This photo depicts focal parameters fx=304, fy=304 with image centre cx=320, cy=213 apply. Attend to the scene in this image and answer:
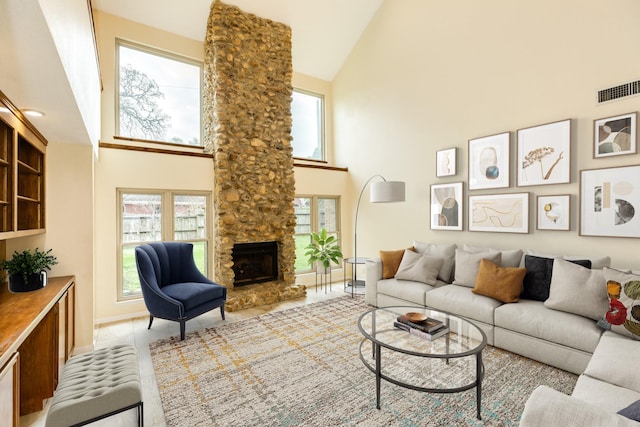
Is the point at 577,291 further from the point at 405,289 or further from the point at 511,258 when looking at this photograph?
the point at 405,289

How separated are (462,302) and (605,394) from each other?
1.75 m

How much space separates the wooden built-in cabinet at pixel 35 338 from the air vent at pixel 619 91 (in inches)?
201

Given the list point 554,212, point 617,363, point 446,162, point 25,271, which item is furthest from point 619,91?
point 25,271

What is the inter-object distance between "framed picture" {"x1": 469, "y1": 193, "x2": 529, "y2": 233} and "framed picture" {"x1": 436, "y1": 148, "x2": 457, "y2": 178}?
51cm

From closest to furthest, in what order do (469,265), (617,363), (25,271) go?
1. (617,363)
2. (25,271)
3. (469,265)

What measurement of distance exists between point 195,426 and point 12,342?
46.3 inches

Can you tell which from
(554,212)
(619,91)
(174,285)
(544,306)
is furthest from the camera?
(174,285)

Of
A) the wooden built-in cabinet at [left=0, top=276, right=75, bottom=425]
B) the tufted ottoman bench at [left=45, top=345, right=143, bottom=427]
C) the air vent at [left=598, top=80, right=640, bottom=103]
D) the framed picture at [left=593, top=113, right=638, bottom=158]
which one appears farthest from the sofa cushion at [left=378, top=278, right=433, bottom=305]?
the wooden built-in cabinet at [left=0, top=276, right=75, bottom=425]

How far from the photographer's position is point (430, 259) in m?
4.14

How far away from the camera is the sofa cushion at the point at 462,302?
318 centimetres

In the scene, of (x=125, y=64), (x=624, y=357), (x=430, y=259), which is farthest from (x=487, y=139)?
(x=125, y=64)

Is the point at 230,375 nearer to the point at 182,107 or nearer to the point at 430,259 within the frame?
the point at 430,259

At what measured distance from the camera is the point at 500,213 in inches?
157

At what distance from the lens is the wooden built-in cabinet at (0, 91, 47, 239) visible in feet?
6.95
